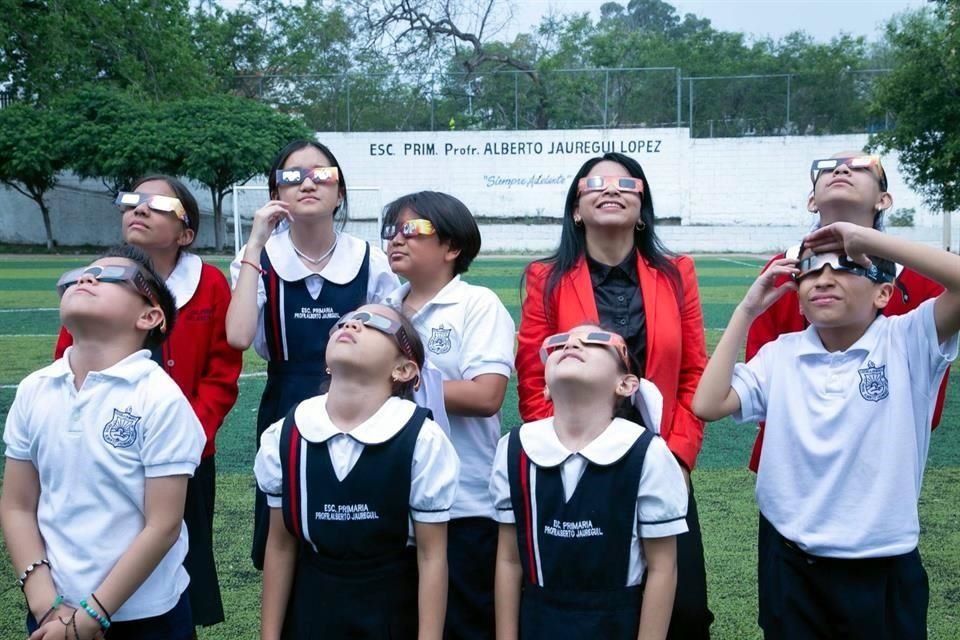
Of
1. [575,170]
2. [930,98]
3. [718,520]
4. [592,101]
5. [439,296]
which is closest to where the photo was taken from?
[439,296]

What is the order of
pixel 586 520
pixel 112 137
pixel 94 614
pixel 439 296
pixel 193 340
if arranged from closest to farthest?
pixel 94 614, pixel 586 520, pixel 439 296, pixel 193 340, pixel 112 137

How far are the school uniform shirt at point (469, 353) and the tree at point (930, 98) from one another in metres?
10.4

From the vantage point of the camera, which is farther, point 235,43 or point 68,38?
point 235,43

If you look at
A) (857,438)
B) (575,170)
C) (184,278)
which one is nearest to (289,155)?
(184,278)

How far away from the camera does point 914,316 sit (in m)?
2.63

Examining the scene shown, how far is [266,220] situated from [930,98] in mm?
11826

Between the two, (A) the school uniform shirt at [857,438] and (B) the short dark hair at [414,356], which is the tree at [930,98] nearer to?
(A) the school uniform shirt at [857,438]

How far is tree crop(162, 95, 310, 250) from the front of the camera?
1206 inches

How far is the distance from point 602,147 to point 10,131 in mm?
20361

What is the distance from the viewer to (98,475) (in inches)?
94.0

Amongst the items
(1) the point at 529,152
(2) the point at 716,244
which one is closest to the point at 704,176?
(2) the point at 716,244

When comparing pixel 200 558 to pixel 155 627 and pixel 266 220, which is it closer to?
pixel 155 627

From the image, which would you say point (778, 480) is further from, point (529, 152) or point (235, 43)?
point (235, 43)

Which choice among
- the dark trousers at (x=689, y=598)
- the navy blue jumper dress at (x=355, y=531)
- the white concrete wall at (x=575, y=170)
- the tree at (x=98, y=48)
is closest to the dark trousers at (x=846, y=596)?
the dark trousers at (x=689, y=598)
